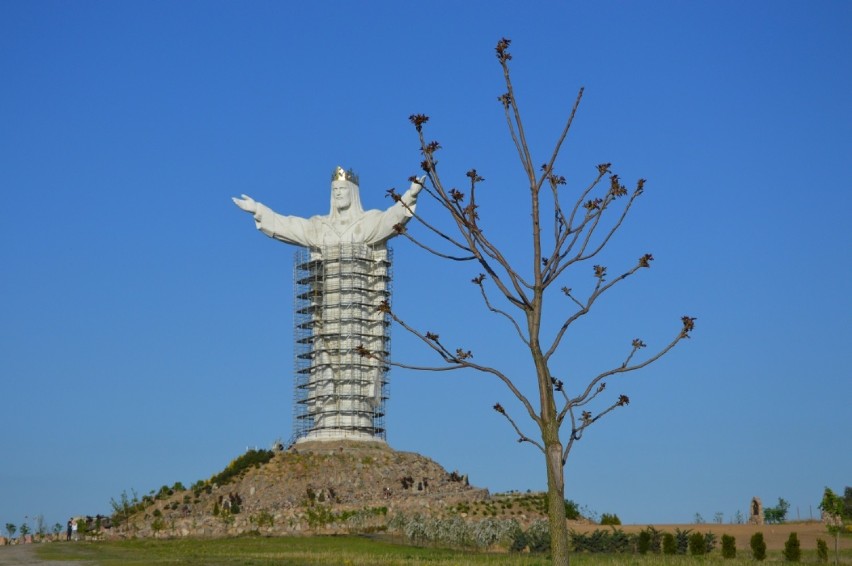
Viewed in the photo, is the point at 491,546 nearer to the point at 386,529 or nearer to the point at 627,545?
the point at 627,545

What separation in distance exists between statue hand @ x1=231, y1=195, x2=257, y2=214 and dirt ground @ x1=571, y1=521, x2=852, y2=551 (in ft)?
94.5

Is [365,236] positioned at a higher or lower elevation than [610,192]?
higher

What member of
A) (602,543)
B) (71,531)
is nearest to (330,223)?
(71,531)

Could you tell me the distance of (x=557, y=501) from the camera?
44.0ft

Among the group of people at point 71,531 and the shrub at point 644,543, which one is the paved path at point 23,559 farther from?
the shrub at point 644,543

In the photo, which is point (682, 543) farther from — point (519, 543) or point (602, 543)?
point (519, 543)

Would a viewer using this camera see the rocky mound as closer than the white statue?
Yes

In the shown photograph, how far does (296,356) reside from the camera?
69.4 m

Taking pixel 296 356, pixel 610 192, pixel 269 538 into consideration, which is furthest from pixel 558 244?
pixel 296 356

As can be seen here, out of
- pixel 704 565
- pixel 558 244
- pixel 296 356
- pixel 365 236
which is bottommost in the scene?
pixel 704 565

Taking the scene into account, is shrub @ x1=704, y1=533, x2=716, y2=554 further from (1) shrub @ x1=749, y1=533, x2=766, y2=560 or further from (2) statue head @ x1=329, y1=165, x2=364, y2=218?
(2) statue head @ x1=329, y1=165, x2=364, y2=218

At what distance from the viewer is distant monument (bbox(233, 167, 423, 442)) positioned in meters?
67.3

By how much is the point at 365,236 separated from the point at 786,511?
27787mm

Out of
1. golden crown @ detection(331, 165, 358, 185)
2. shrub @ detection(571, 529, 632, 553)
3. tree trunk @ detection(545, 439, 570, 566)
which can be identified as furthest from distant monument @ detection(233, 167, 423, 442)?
tree trunk @ detection(545, 439, 570, 566)
